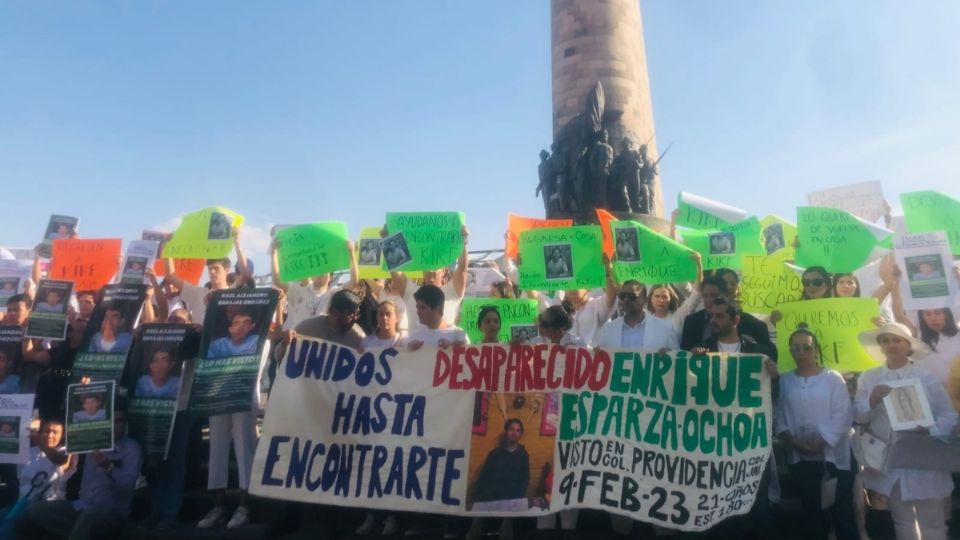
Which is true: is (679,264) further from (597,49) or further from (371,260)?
(597,49)

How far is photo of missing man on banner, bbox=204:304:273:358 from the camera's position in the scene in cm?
520

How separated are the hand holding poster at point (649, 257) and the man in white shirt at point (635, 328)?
93 centimetres

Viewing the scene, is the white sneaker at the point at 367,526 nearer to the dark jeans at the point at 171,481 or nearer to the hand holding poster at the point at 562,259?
the dark jeans at the point at 171,481

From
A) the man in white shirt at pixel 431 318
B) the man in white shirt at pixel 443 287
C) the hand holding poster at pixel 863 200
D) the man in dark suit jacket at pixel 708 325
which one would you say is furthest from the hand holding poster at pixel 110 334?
the hand holding poster at pixel 863 200

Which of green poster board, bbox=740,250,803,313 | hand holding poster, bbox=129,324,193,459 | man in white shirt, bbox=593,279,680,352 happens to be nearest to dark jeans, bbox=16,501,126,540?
hand holding poster, bbox=129,324,193,459

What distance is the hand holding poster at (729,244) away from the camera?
24.2 ft

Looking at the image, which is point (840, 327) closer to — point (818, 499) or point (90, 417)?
point (818, 499)

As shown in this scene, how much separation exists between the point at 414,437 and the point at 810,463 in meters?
2.62

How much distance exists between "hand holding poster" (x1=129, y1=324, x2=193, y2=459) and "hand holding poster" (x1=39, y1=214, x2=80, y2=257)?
9.01 feet

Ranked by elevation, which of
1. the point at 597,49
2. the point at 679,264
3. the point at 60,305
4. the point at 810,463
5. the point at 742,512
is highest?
the point at 597,49

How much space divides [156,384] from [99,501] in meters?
0.90

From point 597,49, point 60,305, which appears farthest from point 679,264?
point 597,49

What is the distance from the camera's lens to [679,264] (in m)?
6.25

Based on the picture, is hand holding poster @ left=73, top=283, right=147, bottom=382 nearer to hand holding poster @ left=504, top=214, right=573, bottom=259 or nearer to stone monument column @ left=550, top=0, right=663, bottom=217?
hand holding poster @ left=504, top=214, right=573, bottom=259
